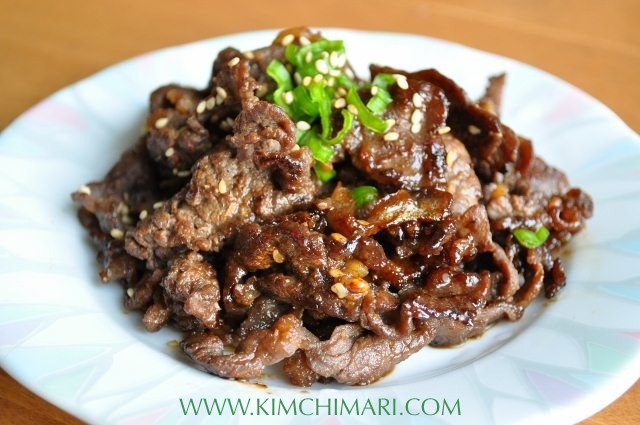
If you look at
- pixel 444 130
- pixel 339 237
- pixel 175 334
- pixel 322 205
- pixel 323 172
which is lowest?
pixel 175 334

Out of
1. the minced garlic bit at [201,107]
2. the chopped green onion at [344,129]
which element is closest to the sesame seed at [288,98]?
the chopped green onion at [344,129]

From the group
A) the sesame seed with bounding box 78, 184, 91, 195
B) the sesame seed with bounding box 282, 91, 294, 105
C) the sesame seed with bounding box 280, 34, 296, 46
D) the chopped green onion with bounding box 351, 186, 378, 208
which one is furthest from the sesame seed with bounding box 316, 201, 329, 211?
the sesame seed with bounding box 78, 184, 91, 195

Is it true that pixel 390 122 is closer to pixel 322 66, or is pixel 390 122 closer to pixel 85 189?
pixel 322 66

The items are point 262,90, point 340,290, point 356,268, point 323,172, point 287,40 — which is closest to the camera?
point 340,290

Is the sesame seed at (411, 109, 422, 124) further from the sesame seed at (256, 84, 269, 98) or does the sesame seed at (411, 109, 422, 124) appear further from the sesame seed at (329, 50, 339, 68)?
the sesame seed at (256, 84, 269, 98)

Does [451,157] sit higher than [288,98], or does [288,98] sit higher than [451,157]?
[288,98]

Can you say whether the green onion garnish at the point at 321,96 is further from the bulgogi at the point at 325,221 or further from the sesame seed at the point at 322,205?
the sesame seed at the point at 322,205

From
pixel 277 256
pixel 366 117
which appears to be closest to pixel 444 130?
pixel 366 117

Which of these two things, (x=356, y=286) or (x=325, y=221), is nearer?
(x=356, y=286)

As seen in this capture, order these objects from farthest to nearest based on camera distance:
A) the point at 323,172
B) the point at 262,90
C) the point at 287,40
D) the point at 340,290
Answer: the point at 287,40 → the point at 262,90 → the point at 323,172 → the point at 340,290
